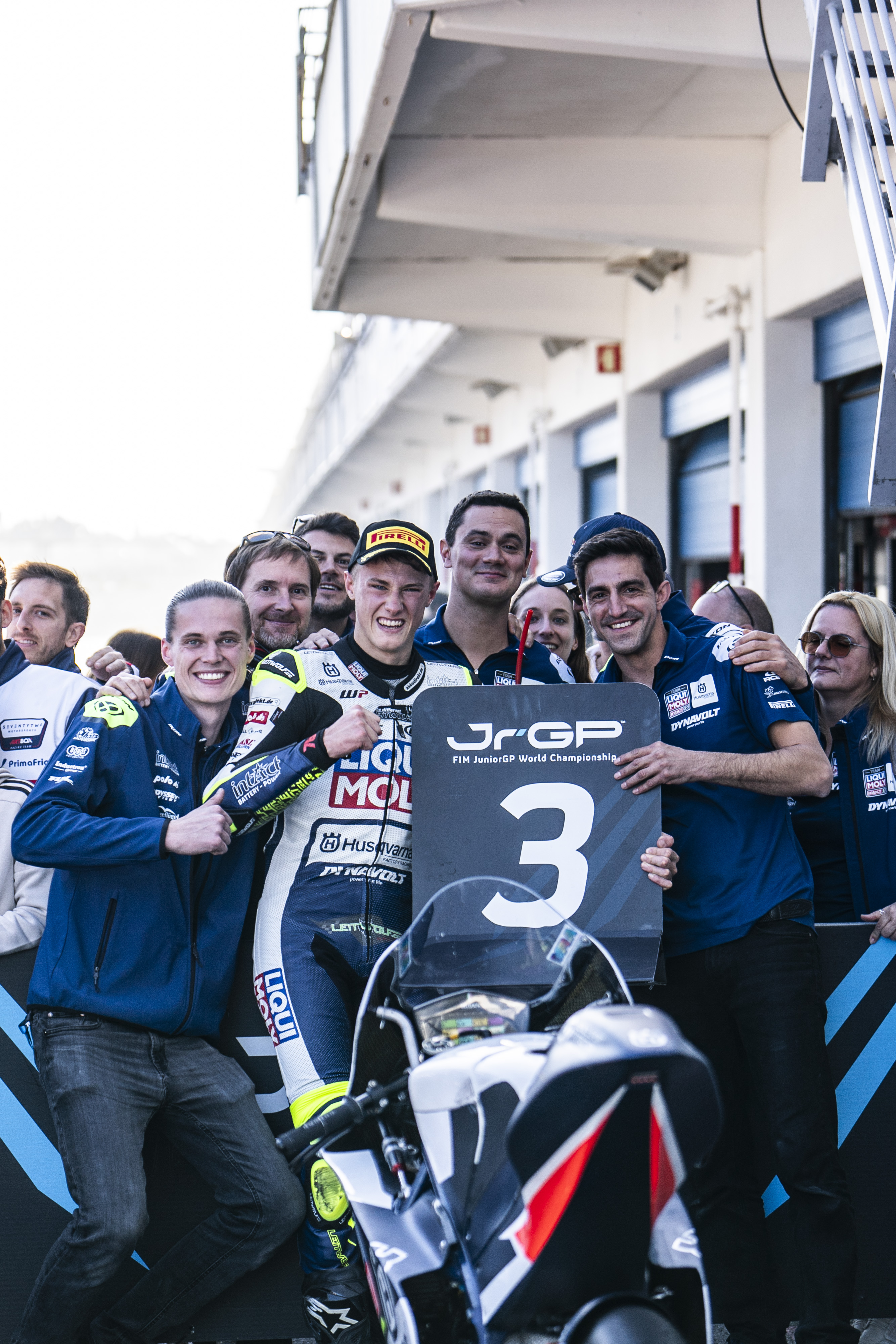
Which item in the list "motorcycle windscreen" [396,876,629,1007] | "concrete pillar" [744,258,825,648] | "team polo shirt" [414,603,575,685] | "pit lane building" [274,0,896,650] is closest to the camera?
"motorcycle windscreen" [396,876,629,1007]

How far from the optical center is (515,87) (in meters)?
7.27

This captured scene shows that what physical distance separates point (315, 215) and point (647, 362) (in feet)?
10.3

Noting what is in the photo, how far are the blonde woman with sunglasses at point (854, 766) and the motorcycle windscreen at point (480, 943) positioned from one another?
1383 millimetres

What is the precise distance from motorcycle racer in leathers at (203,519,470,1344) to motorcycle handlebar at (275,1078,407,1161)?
619mm

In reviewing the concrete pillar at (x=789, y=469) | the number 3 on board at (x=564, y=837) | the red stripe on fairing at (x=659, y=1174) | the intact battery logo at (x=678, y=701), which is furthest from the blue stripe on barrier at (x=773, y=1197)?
the concrete pillar at (x=789, y=469)

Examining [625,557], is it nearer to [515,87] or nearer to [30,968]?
[30,968]

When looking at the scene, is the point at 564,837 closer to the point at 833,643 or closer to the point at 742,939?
the point at 742,939

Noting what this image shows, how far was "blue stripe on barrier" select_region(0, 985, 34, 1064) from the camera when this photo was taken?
3268 millimetres

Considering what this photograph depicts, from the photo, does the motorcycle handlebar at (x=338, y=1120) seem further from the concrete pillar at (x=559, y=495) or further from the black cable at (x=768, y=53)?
the concrete pillar at (x=559, y=495)

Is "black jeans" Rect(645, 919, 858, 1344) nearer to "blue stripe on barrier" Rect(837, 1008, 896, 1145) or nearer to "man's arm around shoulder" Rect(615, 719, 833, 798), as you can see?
"blue stripe on barrier" Rect(837, 1008, 896, 1145)

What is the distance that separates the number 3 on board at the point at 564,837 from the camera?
3.09 metres

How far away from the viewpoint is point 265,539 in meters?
4.43

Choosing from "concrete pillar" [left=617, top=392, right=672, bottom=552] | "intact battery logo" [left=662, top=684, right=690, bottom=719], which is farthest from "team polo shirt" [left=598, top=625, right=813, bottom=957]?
"concrete pillar" [left=617, top=392, right=672, bottom=552]

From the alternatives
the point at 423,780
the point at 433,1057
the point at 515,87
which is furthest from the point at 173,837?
the point at 515,87
